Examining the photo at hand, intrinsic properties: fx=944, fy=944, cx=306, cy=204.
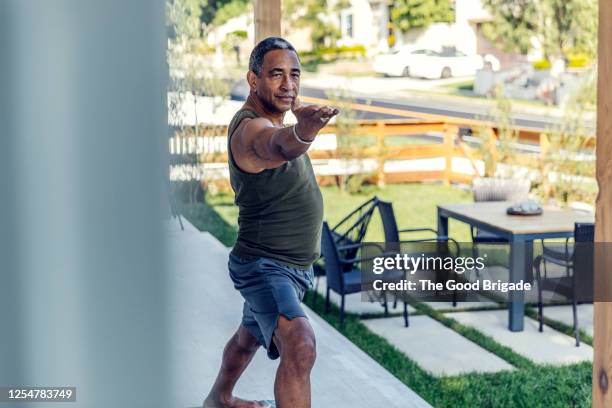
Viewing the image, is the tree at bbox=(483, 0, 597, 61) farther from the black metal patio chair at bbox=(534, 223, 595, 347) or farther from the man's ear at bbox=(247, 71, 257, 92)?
the man's ear at bbox=(247, 71, 257, 92)

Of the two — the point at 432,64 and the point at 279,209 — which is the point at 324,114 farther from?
the point at 432,64

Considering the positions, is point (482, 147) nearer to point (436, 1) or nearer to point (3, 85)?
point (3, 85)

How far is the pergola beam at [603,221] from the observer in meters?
2.92

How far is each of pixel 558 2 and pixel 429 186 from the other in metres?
17.5

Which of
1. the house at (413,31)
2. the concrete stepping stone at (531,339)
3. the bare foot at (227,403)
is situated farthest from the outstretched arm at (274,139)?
the house at (413,31)

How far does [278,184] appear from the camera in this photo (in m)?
3.56

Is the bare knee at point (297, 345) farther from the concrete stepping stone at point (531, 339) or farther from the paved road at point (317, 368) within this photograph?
the concrete stepping stone at point (531, 339)

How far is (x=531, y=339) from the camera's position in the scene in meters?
6.04

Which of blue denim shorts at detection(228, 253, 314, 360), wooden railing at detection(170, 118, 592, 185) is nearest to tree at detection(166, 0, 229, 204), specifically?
wooden railing at detection(170, 118, 592, 185)

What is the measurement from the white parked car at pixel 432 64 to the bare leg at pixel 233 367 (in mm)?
31157

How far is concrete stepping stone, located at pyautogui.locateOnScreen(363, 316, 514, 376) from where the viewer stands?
547 centimetres

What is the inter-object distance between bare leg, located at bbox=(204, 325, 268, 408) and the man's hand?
1149 millimetres

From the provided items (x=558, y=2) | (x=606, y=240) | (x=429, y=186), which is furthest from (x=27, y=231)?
(x=558, y=2)

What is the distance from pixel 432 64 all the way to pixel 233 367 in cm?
3133
